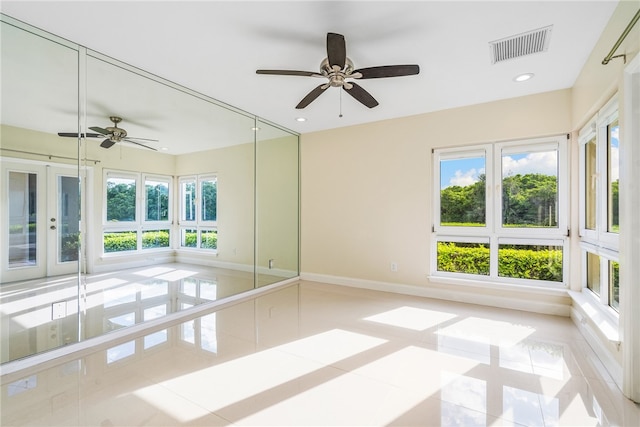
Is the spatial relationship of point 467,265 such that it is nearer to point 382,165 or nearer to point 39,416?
point 382,165

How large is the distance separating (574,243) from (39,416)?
194 inches

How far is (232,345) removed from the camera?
8.70ft

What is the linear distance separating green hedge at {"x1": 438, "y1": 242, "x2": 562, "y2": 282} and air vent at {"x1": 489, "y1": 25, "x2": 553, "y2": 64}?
230 centimetres

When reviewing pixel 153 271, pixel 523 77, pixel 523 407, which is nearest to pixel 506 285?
pixel 523 407

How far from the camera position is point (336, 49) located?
85.7 inches

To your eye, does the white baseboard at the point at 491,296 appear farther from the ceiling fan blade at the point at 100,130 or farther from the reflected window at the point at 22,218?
the reflected window at the point at 22,218

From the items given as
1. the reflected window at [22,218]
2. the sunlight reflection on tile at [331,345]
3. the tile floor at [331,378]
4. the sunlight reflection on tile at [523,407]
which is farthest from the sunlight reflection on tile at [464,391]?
the reflected window at [22,218]

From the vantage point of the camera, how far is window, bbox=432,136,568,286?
356 centimetres

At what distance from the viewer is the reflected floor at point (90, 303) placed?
2.45 m

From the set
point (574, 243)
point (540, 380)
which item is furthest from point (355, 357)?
point (574, 243)

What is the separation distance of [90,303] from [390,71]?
342 centimetres

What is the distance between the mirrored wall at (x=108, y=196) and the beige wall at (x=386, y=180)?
4.10 feet

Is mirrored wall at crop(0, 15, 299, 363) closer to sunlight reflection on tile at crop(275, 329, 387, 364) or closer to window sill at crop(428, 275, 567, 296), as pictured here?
sunlight reflection on tile at crop(275, 329, 387, 364)

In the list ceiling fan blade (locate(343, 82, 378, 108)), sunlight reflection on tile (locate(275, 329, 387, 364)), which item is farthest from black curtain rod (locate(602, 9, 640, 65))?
sunlight reflection on tile (locate(275, 329, 387, 364))
